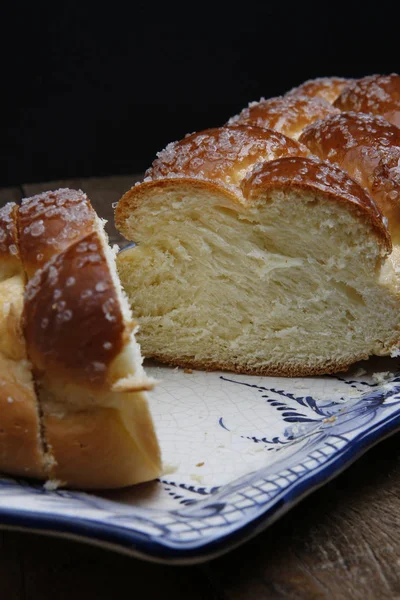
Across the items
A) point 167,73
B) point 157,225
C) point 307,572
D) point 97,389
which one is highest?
point 167,73

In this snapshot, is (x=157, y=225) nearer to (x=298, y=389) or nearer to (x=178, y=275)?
(x=178, y=275)

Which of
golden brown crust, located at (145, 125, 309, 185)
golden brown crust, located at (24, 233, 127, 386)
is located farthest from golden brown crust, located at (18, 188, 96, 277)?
golden brown crust, located at (145, 125, 309, 185)

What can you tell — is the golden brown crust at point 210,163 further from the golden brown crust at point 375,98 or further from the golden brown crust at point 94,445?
the golden brown crust at point 94,445

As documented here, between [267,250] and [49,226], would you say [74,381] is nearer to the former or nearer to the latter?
[49,226]

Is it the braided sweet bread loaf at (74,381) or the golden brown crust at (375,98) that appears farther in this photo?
the golden brown crust at (375,98)

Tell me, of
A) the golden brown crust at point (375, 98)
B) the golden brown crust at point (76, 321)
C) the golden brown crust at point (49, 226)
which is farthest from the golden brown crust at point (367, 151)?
the golden brown crust at point (76, 321)

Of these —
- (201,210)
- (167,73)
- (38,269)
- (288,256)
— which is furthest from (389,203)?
(167,73)

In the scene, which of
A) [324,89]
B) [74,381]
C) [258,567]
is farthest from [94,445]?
[324,89]
